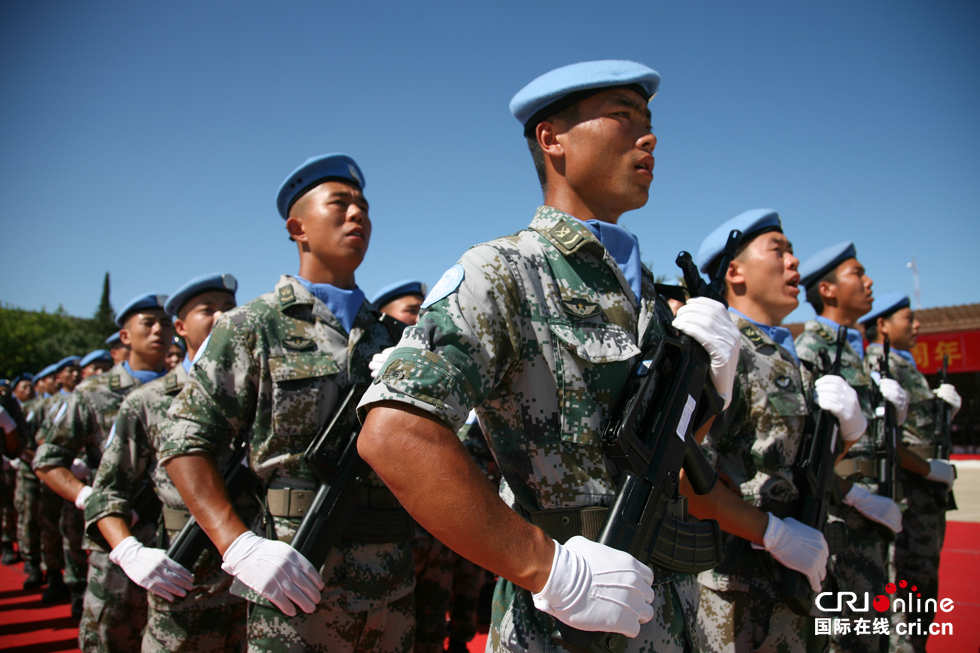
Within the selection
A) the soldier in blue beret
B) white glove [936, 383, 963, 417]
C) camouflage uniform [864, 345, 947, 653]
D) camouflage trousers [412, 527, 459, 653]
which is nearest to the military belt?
camouflage uniform [864, 345, 947, 653]

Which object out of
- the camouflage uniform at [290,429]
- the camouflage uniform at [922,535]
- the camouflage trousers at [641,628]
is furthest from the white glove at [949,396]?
the camouflage trousers at [641,628]

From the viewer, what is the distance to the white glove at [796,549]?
276 centimetres

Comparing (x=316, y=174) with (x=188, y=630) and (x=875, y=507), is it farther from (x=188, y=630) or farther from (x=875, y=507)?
(x=875, y=507)

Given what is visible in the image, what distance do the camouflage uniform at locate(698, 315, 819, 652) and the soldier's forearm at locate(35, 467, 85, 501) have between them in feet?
16.0

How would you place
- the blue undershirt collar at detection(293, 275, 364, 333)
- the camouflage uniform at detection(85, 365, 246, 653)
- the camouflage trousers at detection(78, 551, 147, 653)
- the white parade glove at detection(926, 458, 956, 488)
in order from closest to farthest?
the blue undershirt collar at detection(293, 275, 364, 333), the camouflage uniform at detection(85, 365, 246, 653), the camouflage trousers at detection(78, 551, 147, 653), the white parade glove at detection(926, 458, 956, 488)

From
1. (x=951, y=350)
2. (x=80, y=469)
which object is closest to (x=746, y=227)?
(x=80, y=469)

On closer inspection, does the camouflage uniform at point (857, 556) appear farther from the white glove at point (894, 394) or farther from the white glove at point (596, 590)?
the white glove at point (596, 590)

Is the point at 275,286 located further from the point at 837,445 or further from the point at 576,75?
the point at 837,445

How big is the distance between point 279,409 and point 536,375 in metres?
1.45

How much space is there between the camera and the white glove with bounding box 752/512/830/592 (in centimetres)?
276

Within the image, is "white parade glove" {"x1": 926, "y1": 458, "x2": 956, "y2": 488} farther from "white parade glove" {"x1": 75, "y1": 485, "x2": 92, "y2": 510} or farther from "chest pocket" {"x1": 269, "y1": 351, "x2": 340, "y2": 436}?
"white parade glove" {"x1": 75, "y1": 485, "x2": 92, "y2": 510}

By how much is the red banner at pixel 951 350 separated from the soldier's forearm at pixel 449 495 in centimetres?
2043

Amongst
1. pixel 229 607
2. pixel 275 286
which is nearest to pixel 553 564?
pixel 275 286

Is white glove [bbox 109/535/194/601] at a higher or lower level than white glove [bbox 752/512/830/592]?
lower
